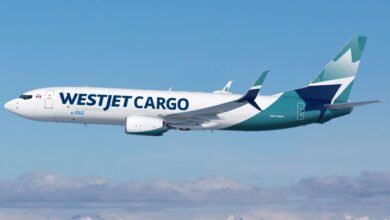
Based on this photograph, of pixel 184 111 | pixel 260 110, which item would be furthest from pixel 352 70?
pixel 184 111

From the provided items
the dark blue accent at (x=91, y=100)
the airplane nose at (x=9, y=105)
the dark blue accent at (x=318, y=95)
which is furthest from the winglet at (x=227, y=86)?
the airplane nose at (x=9, y=105)

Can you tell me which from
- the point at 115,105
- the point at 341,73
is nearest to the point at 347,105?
the point at 341,73

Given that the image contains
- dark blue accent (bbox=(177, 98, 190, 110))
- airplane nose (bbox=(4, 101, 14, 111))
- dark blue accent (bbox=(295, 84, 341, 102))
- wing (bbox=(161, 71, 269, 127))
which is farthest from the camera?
dark blue accent (bbox=(295, 84, 341, 102))

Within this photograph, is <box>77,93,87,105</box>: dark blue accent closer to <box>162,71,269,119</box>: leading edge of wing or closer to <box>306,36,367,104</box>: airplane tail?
<box>162,71,269,119</box>: leading edge of wing

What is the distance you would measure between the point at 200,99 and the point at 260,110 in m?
6.31

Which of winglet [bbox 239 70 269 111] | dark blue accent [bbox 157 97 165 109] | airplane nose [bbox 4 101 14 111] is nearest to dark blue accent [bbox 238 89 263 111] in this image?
winglet [bbox 239 70 269 111]

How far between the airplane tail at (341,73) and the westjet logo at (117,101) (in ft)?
54.1

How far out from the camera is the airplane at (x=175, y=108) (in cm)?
8412

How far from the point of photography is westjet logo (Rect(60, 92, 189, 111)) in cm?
8475

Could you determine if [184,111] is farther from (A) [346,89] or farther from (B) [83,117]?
(A) [346,89]

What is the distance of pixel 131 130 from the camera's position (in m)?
82.2

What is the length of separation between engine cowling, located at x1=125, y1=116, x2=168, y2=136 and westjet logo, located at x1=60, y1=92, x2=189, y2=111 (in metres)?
2.44

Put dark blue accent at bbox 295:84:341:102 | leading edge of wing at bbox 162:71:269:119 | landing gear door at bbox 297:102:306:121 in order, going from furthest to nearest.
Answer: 1. dark blue accent at bbox 295:84:341:102
2. landing gear door at bbox 297:102:306:121
3. leading edge of wing at bbox 162:71:269:119

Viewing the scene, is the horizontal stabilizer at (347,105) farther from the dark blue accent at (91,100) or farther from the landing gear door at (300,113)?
the dark blue accent at (91,100)
